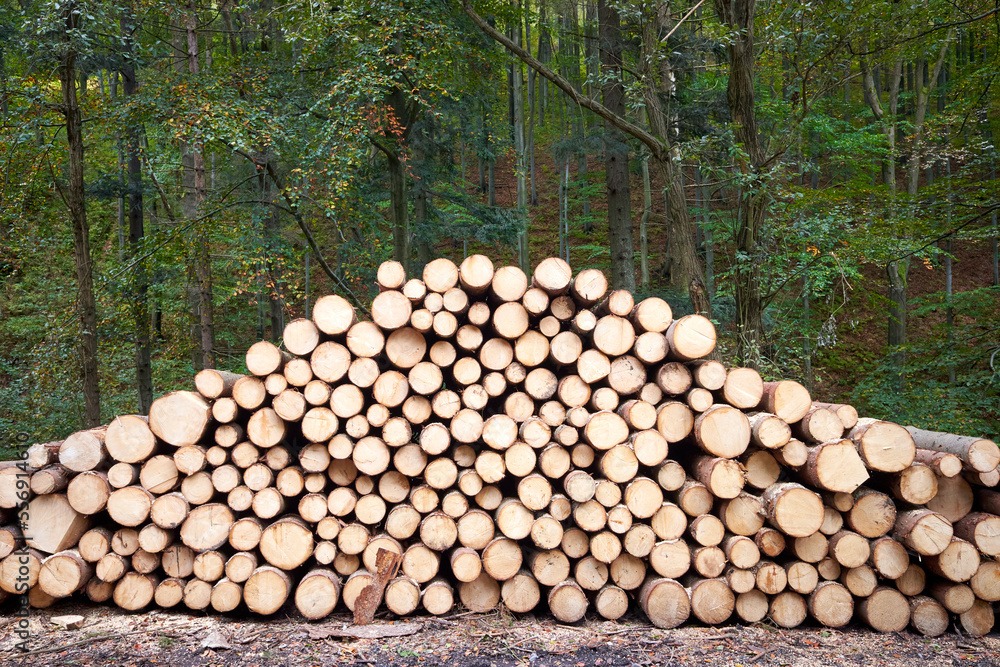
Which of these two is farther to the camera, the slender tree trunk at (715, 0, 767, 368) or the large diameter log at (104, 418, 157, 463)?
the slender tree trunk at (715, 0, 767, 368)

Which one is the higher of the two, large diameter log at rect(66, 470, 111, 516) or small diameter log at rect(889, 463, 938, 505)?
large diameter log at rect(66, 470, 111, 516)

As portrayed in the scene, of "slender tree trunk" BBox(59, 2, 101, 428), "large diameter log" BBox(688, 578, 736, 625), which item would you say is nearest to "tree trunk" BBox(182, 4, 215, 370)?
"slender tree trunk" BBox(59, 2, 101, 428)

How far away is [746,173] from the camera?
639 cm

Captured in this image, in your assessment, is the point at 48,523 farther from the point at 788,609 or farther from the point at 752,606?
the point at 788,609

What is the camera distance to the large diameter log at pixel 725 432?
3.81 meters

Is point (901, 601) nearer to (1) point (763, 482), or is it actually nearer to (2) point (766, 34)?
(1) point (763, 482)

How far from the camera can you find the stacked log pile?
12.2 feet

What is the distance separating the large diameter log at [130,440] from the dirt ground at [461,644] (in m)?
1.06

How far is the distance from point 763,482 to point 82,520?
466cm

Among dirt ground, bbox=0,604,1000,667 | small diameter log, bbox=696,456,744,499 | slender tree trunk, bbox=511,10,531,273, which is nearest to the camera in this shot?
dirt ground, bbox=0,604,1000,667

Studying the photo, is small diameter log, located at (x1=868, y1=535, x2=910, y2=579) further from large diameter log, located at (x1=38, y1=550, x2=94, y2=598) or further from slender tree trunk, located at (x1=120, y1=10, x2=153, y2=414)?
slender tree trunk, located at (x1=120, y1=10, x2=153, y2=414)

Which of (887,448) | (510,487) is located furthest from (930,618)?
(510,487)

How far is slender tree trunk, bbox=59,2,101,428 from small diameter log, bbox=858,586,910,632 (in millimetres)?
7695

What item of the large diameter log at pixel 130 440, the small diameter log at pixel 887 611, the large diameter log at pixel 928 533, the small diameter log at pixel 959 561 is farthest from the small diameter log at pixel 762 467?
the large diameter log at pixel 130 440
